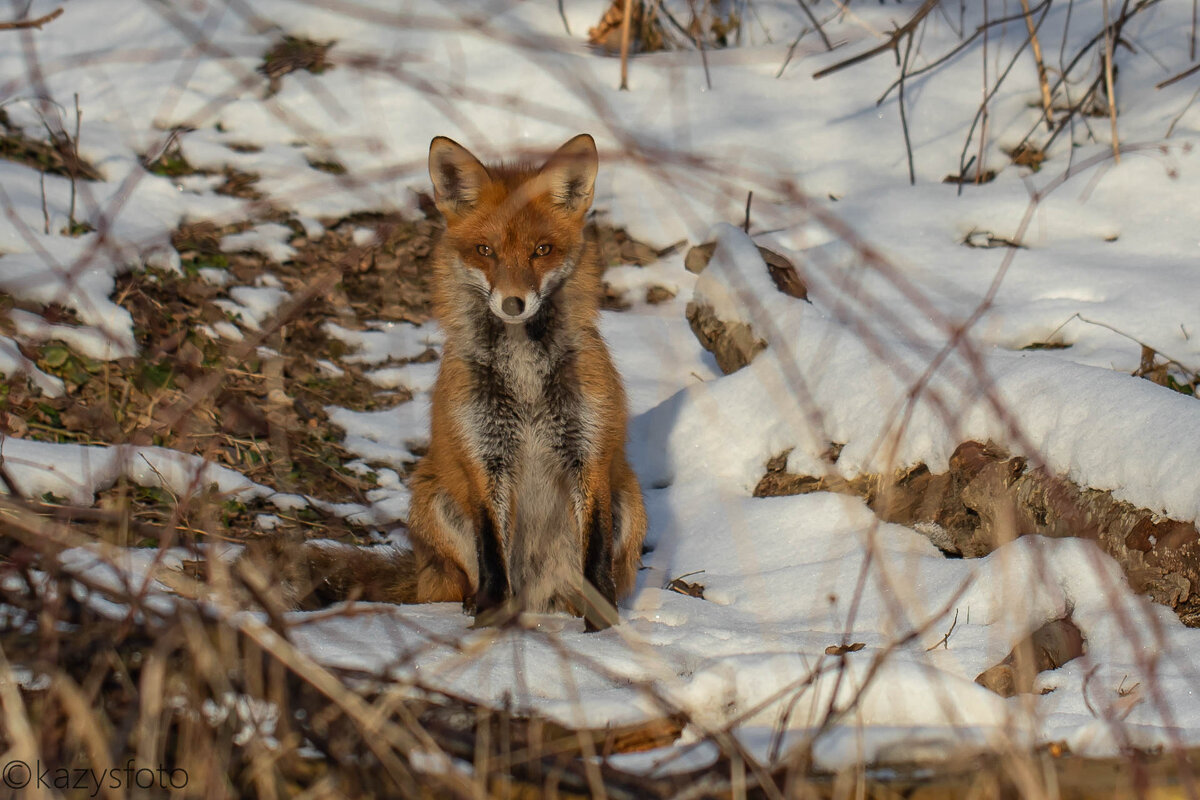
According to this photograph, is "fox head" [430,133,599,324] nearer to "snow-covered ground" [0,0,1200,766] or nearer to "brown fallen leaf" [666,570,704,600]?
"snow-covered ground" [0,0,1200,766]

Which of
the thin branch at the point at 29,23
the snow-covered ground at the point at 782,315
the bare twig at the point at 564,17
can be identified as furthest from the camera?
the bare twig at the point at 564,17

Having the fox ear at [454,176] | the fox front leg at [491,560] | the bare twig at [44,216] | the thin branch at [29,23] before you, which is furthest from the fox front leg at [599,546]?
the bare twig at [44,216]

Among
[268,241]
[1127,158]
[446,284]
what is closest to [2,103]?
[268,241]

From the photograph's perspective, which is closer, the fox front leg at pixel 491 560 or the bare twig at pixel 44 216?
the fox front leg at pixel 491 560

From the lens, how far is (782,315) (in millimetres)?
5199

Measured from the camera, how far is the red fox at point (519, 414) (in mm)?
4066

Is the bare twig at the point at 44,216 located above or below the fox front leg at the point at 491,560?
above

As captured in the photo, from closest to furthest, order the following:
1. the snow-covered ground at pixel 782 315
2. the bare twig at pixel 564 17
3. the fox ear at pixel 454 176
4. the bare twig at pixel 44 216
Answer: the snow-covered ground at pixel 782 315 → the fox ear at pixel 454 176 → the bare twig at pixel 44 216 → the bare twig at pixel 564 17

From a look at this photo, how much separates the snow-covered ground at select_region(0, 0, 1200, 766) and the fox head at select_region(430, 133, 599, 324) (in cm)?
32

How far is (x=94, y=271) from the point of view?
589 cm

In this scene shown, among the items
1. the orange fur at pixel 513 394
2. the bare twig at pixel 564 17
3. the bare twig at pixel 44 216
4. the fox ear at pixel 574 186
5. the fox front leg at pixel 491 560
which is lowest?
the fox front leg at pixel 491 560

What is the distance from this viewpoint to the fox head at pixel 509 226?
12.9 ft

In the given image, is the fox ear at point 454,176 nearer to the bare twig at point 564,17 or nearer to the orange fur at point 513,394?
the orange fur at point 513,394

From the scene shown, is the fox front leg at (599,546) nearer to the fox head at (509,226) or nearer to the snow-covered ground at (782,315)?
the snow-covered ground at (782,315)
